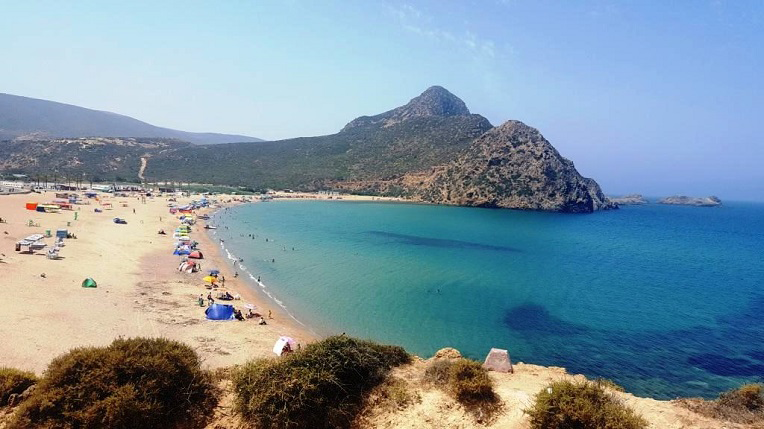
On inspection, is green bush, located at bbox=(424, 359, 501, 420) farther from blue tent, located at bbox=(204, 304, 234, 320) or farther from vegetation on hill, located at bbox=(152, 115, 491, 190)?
vegetation on hill, located at bbox=(152, 115, 491, 190)

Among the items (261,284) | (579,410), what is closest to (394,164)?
(261,284)

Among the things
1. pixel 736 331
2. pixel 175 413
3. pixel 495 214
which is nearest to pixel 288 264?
pixel 175 413

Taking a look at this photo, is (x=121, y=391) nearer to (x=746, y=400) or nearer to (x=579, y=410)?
(x=579, y=410)

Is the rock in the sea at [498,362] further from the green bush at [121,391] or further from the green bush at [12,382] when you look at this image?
the green bush at [12,382]

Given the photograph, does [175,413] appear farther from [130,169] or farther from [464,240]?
[130,169]

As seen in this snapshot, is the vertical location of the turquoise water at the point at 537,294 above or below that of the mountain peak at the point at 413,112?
below

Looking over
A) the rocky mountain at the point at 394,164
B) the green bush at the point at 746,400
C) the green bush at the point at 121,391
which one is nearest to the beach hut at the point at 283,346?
the green bush at the point at 121,391

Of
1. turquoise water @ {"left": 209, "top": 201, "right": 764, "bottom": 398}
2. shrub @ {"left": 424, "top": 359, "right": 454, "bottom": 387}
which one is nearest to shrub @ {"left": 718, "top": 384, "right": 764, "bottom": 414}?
shrub @ {"left": 424, "top": 359, "right": 454, "bottom": 387}
